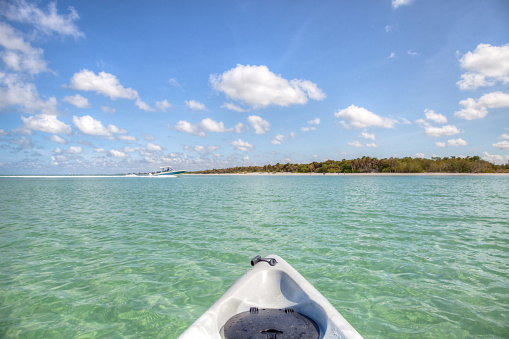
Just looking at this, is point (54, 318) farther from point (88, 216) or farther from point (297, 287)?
point (88, 216)

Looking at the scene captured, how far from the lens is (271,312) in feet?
12.7

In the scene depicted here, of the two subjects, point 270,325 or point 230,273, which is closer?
point 270,325

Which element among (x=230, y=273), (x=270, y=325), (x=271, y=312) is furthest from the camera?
(x=230, y=273)

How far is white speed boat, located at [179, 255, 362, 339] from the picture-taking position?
3131mm

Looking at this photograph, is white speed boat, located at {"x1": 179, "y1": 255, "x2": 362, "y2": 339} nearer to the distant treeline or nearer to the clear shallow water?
the clear shallow water

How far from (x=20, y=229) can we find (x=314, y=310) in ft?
52.6

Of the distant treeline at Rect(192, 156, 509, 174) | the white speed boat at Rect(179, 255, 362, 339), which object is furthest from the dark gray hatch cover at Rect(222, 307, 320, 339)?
the distant treeline at Rect(192, 156, 509, 174)

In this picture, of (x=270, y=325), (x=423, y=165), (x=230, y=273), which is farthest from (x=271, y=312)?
(x=423, y=165)

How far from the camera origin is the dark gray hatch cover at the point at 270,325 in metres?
3.21

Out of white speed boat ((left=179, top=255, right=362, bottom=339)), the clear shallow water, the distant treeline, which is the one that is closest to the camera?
white speed boat ((left=179, top=255, right=362, bottom=339))

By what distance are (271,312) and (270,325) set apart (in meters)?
0.45

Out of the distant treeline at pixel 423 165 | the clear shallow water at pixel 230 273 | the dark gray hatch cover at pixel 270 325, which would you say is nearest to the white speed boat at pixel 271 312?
the dark gray hatch cover at pixel 270 325

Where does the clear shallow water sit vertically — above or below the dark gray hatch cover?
below

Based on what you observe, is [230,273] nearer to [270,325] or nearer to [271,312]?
[271,312]
